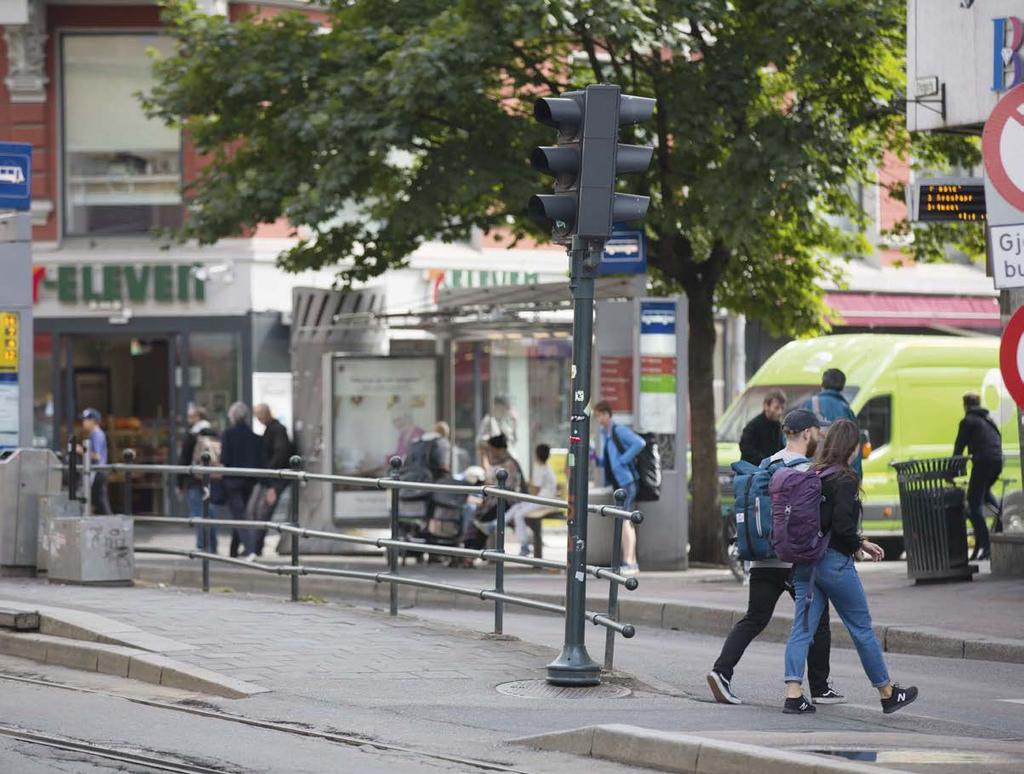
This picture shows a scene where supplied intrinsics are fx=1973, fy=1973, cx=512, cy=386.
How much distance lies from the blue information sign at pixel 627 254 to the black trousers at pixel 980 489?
3.97 metres

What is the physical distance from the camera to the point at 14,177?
55.9 feet

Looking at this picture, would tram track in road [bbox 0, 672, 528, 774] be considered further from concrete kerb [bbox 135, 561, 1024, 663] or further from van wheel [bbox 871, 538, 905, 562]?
van wheel [bbox 871, 538, 905, 562]

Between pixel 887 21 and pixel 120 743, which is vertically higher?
pixel 887 21

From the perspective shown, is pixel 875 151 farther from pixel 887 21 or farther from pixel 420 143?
pixel 420 143

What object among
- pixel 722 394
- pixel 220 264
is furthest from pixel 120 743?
pixel 722 394

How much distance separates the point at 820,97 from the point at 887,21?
56.1 inches

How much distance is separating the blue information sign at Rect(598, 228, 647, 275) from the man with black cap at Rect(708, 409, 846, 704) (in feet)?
32.9

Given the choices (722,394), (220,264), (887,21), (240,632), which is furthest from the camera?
(722,394)

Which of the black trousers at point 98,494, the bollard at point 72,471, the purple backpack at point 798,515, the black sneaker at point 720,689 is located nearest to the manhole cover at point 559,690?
the black sneaker at point 720,689

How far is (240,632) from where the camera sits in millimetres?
12352

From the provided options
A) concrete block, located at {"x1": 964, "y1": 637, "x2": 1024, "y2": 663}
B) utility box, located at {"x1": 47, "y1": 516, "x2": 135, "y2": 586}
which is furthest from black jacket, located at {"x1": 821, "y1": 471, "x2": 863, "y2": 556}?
utility box, located at {"x1": 47, "y1": 516, "x2": 135, "y2": 586}

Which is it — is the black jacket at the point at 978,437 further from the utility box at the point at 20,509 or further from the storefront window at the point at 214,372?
the storefront window at the point at 214,372

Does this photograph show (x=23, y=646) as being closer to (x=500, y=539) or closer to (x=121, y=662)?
(x=121, y=662)

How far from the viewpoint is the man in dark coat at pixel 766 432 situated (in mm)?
16516
